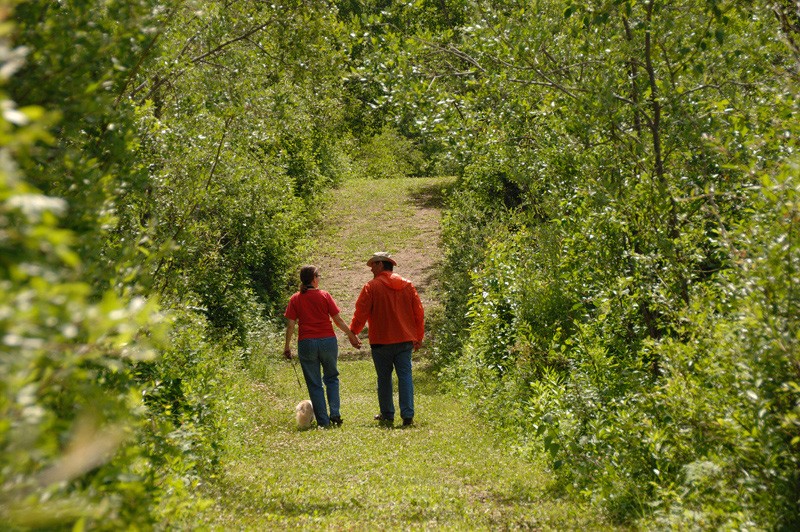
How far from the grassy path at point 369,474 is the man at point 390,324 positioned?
541 mm

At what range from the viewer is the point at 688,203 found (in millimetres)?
7910

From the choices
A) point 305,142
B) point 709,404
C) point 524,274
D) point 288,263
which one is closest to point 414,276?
point 288,263

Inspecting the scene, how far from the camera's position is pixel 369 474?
888 centimetres

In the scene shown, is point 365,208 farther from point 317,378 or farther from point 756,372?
point 756,372

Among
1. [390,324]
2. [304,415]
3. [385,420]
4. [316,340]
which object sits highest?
[390,324]

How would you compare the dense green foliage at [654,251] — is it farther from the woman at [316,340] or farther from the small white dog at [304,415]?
the small white dog at [304,415]

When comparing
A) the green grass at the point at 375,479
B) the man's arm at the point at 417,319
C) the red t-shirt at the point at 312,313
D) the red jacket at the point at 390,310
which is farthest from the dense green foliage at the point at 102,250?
the man's arm at the point at 417,319

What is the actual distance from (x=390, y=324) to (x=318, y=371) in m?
1.25

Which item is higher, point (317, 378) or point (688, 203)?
point (688, 203)

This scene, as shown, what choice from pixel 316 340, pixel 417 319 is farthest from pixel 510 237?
pixel 316 340

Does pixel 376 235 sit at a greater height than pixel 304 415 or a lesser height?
greater

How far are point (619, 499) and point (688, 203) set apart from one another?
2.90m

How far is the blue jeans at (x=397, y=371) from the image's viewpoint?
12336mm

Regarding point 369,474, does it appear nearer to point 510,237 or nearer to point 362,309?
point 362,309
